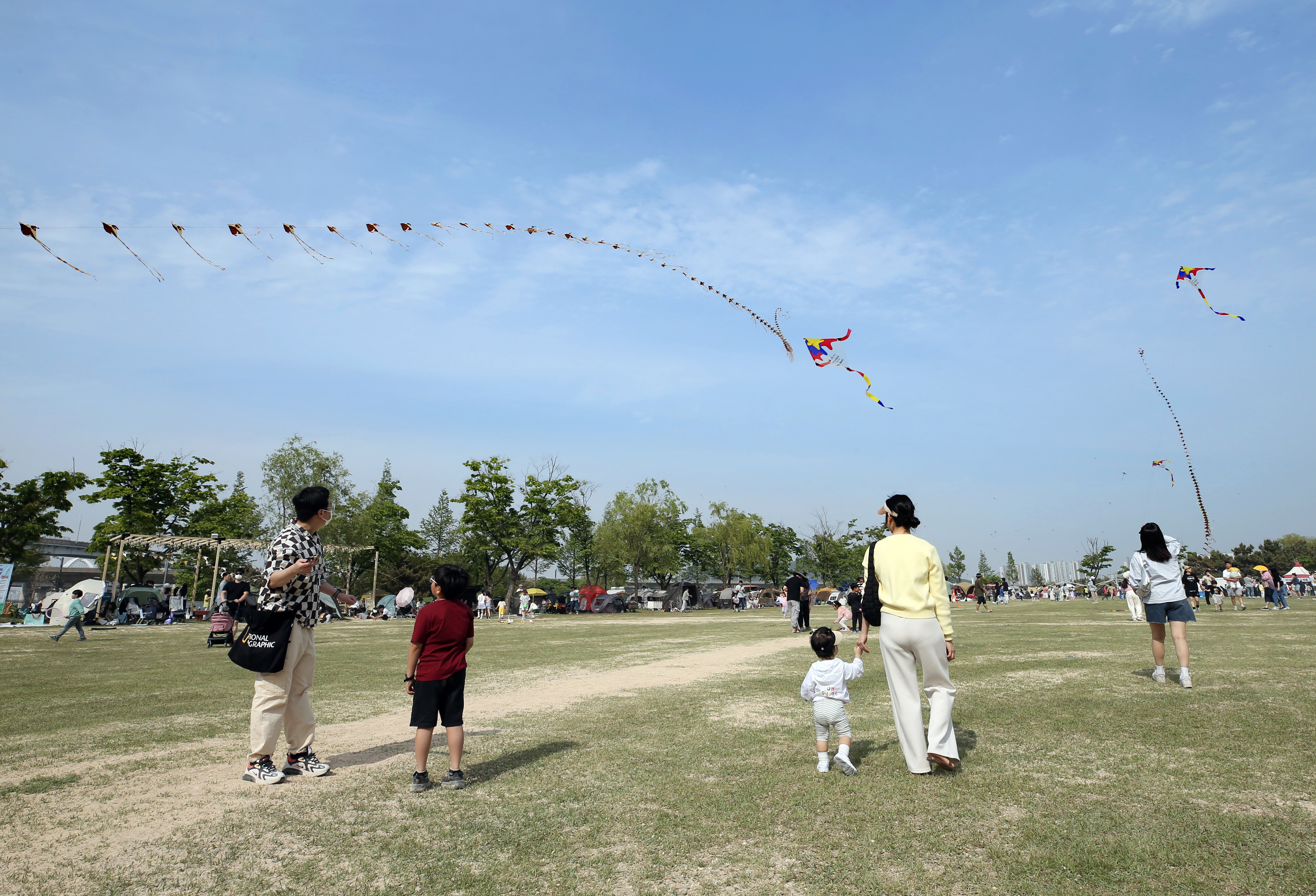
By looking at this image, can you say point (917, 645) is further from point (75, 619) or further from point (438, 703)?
point (75, 619)

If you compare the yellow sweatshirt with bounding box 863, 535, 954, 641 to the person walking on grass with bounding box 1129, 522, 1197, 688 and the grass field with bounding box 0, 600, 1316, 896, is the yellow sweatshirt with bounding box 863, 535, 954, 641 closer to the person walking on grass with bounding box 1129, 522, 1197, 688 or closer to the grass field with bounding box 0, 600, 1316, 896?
the grass field with bounding box 0, 600, 1316, 896

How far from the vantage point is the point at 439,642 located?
4973 millimetres

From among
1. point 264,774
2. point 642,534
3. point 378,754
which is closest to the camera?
point 264,774

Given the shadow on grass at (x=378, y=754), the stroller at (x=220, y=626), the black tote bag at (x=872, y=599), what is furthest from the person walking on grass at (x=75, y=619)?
the black tote bag at (x=872, y=599)

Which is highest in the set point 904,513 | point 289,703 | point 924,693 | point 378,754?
point 904,513

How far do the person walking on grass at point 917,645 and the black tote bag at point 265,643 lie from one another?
13.4 ft

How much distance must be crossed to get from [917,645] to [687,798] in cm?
182

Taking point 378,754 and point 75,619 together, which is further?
point 75,619

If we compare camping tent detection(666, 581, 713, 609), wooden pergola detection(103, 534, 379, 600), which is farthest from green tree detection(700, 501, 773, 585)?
wooden pergola detection(103, 534, 379, 600)

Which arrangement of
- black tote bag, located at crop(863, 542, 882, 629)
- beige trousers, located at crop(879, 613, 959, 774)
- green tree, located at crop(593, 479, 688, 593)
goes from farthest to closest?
green tree, located at crop(593, 479, 688, 593) → black tote bag, located at crop(863, 542, 882, 629) → beige trousers, located at crop(879, 613, 959, 774)

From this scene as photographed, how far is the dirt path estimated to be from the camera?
3922mm

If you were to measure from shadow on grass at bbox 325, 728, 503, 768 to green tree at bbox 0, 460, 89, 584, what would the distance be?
37.0m

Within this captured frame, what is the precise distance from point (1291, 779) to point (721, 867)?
3.75 metres

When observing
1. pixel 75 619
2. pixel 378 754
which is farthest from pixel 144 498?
pixel 378 754
